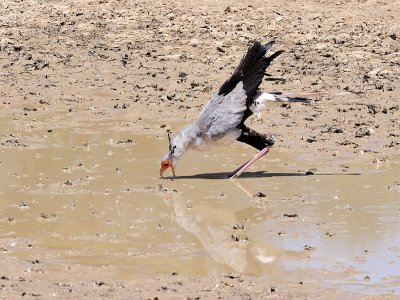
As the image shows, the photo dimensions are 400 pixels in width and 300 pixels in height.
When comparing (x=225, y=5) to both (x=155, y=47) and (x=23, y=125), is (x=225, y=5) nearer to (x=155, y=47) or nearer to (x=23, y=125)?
(x=155, y=47)

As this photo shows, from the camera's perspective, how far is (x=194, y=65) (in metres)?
15.0

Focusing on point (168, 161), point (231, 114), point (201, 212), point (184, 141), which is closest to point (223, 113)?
point (231, 114)

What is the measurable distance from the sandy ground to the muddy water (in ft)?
2.70

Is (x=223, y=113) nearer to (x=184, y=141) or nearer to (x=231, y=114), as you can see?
(x=231, y=114)

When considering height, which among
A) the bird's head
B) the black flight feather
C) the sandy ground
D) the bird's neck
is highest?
the black flight feather

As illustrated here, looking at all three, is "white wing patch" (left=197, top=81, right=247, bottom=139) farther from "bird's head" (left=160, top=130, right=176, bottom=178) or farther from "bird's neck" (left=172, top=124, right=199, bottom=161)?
"bird's head" (left=160, top=130, right=176, bottom=178)

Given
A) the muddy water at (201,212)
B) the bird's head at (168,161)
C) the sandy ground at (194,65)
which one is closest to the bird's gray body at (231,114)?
the bird's head at (168,161)

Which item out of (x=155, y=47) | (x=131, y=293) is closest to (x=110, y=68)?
(x=155, y=47)

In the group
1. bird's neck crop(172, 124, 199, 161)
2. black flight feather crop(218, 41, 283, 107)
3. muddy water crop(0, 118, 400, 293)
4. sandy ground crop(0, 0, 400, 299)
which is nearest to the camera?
muddy water crop(0, 118, 400, 293)

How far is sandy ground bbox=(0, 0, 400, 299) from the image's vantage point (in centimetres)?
1241

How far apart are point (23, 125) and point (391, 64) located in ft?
18.0

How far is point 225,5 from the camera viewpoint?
17.2 metres

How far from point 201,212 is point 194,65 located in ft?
22.2

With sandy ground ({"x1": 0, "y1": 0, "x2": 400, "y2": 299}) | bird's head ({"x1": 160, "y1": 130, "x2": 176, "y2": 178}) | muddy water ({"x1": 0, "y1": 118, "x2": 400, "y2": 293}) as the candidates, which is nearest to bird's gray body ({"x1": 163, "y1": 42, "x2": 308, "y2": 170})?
bird's head ({"x1": 160, "y1": 130, "x2": 176, "y2": 178})
